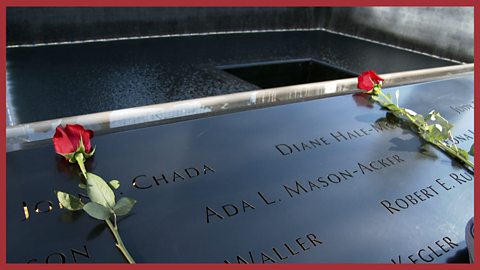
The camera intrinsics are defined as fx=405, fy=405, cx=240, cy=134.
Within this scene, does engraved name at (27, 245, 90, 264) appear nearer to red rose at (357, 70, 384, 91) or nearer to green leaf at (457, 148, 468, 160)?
green leaf at (457, 148, 468, 160)

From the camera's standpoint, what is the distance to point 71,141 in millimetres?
1161

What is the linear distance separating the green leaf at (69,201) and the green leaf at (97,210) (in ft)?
0.18

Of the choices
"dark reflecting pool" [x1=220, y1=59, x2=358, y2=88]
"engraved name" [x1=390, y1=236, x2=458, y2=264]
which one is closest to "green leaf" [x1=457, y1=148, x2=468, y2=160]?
"engraved name" [x1=390, y1=236, x2=458, y2=264]

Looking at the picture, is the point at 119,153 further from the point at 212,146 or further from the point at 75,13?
the point at 75,13

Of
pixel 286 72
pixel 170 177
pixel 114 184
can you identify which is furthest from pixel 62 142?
pixel 286 72

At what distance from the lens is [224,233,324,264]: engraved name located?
3.10 ft

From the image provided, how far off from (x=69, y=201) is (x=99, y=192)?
0.08m

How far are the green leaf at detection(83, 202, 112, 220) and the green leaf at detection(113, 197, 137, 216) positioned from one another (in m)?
0.02

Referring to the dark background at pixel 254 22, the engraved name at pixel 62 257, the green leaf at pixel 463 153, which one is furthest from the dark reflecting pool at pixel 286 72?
the engraved name at pixel 62 257

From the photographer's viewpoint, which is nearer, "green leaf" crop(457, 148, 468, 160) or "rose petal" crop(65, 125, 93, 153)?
"rose petal" crop(65, 125, 93, 153)

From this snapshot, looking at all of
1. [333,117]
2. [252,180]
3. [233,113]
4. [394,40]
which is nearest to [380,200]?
[252,180]

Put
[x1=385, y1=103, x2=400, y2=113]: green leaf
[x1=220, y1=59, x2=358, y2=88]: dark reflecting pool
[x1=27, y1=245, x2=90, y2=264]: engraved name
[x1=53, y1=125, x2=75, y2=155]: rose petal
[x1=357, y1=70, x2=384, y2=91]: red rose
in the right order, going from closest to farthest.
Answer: [x1=27, y1=245, x2=90, y2=264]: engraved name, [x1=53, y1=125, x2=75, y2=155]: rose petal, [x1=385, y1=103, x2=400, y2=113]: green leaf, [x1=357, y1=70, x2=384, y2=91]: red rose, [x1=220, y1=59, x2=358, y2=88]: dark reflecting pool

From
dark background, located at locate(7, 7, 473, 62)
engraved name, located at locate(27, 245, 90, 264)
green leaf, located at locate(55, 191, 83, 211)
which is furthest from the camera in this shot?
dark background, located at locate(7, 7, 473, 62)

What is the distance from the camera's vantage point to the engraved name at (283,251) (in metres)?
0.94
